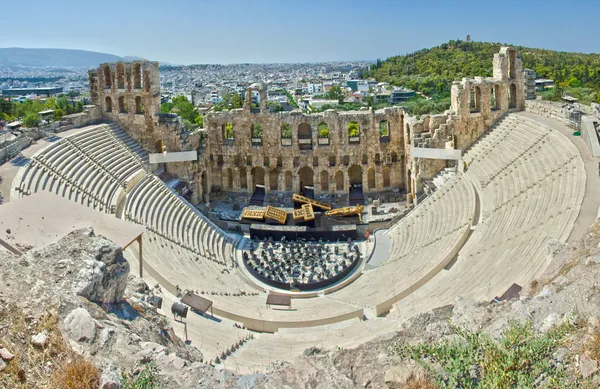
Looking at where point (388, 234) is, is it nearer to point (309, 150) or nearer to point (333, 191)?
point (333, 191)

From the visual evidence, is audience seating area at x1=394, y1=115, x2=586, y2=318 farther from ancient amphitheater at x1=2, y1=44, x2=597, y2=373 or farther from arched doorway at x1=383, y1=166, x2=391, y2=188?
arched doorway at x1=383, y1=166, x2=391, y2=188

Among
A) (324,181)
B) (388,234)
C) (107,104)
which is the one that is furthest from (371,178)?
(107,104)

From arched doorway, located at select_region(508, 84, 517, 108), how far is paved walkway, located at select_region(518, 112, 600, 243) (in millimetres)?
6034

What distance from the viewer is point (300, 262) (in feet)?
84.0

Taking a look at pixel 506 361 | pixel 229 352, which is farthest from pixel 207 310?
pixel 506 361

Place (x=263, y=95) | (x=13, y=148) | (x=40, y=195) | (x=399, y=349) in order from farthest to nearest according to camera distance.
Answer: (x=263, y=95) → (x=13, y=148) → (x=40, y=195) → (x=399, y=349)

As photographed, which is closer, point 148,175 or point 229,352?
point 229,352

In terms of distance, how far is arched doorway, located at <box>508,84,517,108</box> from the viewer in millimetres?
32219

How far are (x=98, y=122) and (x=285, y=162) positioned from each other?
12582 mm

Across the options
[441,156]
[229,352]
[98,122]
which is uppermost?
[98,122]

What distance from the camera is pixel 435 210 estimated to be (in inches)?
1062

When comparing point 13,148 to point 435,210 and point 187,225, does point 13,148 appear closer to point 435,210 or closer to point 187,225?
point 187,225

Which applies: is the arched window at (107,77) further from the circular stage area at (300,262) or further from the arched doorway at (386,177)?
the arched doorway at (386,177)

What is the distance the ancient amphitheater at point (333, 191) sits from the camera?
1764 centimetres
